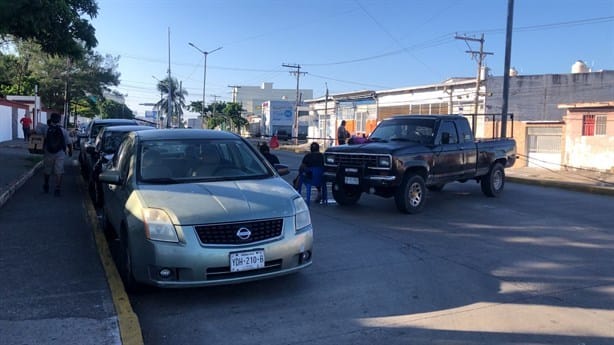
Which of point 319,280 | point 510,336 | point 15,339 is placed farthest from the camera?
point 319,280

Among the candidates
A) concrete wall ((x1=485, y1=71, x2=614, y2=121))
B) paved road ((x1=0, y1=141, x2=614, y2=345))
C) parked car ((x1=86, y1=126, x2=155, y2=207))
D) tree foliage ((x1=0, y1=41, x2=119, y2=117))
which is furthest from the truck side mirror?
tree foliage ((x1=0, y1=41, x2=119, y2=117))

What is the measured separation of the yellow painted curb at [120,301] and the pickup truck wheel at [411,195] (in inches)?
209

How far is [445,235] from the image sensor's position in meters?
8.60

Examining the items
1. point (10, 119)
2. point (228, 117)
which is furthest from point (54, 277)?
point (228, 117)

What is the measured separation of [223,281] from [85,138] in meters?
13.3

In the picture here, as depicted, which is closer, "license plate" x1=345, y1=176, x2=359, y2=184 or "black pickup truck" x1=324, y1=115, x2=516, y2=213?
"black pickup truck" x1=324, y1=115, x2=516, y2=213

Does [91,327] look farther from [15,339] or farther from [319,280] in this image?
[319,280]

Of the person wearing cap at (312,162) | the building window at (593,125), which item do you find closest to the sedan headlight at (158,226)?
the person wearing cap at (312,162)

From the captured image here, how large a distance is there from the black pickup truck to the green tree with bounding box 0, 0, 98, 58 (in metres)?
6.75

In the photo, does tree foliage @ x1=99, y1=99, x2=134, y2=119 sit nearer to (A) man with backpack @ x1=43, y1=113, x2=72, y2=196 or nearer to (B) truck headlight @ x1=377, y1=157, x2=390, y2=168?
(A) man with backpack @ x1=43, y1=113, x2=72, y2=196

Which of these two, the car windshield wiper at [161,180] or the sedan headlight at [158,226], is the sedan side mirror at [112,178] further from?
the sedan headlight at [158,226]

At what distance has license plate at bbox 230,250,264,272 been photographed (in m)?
5.04

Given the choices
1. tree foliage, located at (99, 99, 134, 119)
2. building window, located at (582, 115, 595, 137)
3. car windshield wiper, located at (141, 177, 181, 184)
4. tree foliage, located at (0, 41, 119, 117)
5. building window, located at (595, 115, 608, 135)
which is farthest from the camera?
tree foliage, located at (99, 99, 134, 119)

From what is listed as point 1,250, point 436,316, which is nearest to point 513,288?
point 436,316
